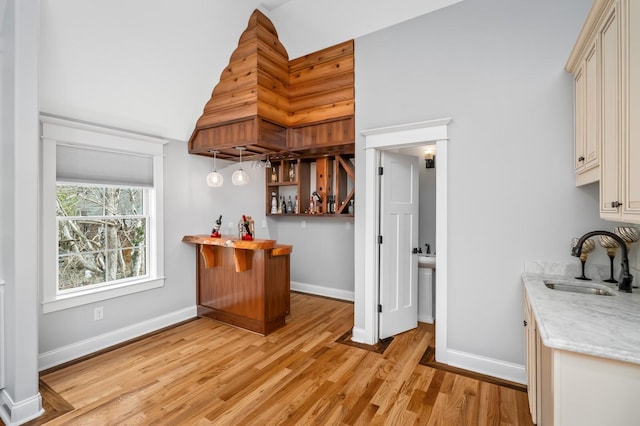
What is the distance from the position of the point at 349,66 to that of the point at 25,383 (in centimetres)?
388

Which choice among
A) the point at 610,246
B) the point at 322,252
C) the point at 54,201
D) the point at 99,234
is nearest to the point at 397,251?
the point at 610,246

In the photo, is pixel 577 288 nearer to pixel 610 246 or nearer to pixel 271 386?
pixel 610 246

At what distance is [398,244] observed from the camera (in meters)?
3.49

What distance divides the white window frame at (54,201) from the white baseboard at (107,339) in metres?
0.39

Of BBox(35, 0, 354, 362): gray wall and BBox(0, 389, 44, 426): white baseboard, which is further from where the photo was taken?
BBox(35, 0, 354, 362): gray wall

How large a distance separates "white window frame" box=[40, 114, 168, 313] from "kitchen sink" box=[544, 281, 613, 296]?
12.9 feet

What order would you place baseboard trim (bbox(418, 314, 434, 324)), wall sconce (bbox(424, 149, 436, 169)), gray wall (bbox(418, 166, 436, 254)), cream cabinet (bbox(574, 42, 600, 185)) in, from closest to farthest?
cream cabinet (bbox(574, 42, 600, 185))
baseboard trim (bbox(418, 314, 434, 324))
wall sconce (bbox(424, 149, 436, 169))
gray wall (bbox(418, 166, 436, 254))

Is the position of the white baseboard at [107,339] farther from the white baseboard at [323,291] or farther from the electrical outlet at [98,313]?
the white baseboard at [323,291]

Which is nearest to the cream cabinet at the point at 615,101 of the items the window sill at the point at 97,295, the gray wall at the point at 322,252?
the gray wall at the point at 322,252

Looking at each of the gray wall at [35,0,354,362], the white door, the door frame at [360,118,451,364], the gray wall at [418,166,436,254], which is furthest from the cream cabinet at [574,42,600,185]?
the gray wall at [35,0,354,362]

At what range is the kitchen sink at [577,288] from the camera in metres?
2.03

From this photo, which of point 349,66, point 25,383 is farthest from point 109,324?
point 349,66

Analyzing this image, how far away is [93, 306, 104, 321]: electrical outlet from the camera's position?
125 inches

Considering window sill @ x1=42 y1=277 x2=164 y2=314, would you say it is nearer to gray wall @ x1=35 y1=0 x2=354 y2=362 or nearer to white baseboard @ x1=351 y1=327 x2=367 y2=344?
gray wall @ x1=35 y1=0 x2=354 y2=362
